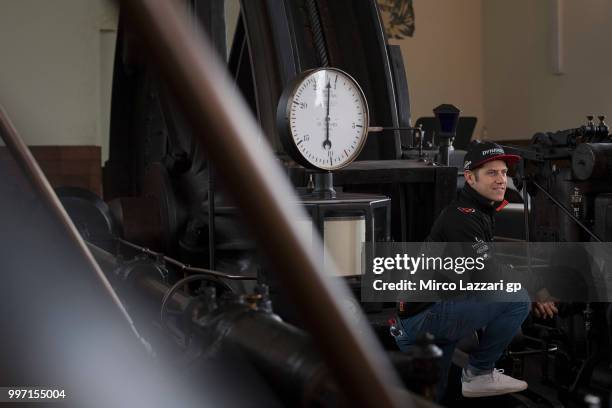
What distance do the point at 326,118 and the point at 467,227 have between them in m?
0.66

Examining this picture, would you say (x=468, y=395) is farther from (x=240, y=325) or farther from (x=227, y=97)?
(x=227, y=97)

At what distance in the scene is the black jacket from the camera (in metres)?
2.79

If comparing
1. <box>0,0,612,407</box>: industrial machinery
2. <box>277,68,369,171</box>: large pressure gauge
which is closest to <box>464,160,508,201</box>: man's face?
<box>0,0,612,407</box>: industrial machinery

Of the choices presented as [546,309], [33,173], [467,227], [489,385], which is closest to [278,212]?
[33,173]

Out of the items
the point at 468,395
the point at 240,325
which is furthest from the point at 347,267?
the point at 240,325

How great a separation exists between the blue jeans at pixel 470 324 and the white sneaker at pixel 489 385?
0.13 feet

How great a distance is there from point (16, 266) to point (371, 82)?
5.75 ft

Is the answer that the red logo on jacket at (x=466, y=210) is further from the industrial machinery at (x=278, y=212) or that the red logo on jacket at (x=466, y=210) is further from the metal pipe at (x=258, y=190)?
the metal pipe at (x=258, y=190)

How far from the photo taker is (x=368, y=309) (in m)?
2.77

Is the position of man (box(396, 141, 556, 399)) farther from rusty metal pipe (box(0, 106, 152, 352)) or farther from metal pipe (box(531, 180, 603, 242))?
rusty metal pipe (box(0, 106, 152, 352))

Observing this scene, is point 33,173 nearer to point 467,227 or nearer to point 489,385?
point 467,227

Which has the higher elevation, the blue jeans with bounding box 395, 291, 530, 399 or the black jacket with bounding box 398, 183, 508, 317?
the black jacket with bounding box 398, 183, 508, 317

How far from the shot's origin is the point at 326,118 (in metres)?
2.55

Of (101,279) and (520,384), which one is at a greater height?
(101,279)
